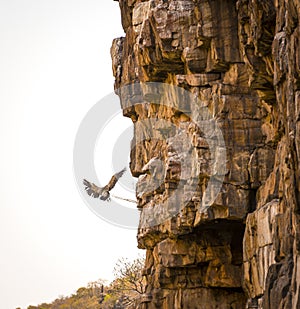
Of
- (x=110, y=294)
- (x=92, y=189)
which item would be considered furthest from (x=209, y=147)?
(x=110, y=294)

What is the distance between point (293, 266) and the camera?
94.3 ft

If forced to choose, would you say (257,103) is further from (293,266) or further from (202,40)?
(293,266)

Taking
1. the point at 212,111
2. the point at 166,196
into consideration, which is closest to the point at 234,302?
the point at 166,196

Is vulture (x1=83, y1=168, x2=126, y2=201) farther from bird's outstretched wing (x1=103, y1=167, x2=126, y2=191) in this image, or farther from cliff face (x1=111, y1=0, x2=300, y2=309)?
cliff face (x1=111, y1=0, x2=300, y2=309)

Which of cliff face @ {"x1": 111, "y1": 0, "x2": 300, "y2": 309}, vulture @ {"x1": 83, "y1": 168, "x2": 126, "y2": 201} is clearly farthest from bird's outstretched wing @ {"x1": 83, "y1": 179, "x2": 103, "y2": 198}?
cliff face @ {"x1": 111, "y1": 0, "x2": 300, "y2": 309}

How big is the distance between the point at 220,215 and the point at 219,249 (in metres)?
4.49

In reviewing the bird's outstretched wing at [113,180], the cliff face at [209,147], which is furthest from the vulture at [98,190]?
the cliff face at [209,147]

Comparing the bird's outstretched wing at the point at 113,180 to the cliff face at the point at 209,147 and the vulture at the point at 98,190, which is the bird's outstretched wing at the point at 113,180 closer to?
the vulture at the point at 98,190

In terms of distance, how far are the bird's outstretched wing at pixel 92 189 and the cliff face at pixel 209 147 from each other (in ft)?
17.9

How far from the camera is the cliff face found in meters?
35.5

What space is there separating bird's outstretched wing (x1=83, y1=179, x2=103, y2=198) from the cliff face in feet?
17.9

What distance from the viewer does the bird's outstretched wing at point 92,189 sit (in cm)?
5981

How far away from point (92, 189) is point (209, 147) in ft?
57.2

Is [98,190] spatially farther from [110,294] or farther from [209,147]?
[110,294]
